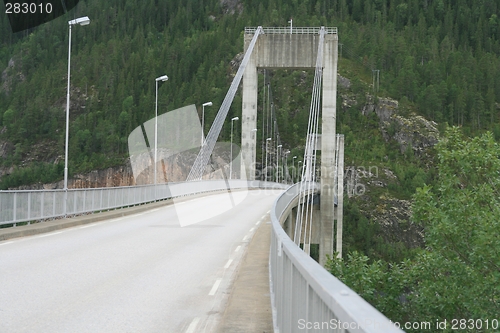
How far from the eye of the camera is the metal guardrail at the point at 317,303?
8.20 ft

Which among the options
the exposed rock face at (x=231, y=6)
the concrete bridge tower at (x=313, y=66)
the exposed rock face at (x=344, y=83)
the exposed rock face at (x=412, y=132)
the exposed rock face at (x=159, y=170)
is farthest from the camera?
the exposed rock face at (x=231, y=6)

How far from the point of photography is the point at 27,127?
449ft

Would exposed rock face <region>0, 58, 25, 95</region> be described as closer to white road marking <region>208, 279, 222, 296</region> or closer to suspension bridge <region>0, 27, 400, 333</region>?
suspension bridge <region>0, 27, 400, 333</region>

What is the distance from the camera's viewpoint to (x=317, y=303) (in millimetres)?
3693

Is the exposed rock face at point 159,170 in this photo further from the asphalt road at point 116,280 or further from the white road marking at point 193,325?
the white road marking at point 193,325

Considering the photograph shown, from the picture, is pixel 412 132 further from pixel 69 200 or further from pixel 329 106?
pixel 69 200

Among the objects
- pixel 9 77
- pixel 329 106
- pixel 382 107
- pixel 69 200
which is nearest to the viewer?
pixel 69 200

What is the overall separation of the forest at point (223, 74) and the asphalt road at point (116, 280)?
66099mm

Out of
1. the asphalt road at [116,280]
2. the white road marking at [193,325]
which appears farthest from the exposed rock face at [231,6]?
the white road marking at [193,325]

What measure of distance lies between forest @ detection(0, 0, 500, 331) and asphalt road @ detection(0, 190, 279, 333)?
66.1 meters

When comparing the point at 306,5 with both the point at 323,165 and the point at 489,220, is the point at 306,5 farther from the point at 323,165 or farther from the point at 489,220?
the point at 489,220

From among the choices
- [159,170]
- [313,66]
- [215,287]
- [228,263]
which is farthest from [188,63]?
[215,287]

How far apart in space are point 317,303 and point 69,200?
1879 cm

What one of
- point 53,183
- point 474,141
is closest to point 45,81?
point 53,183
